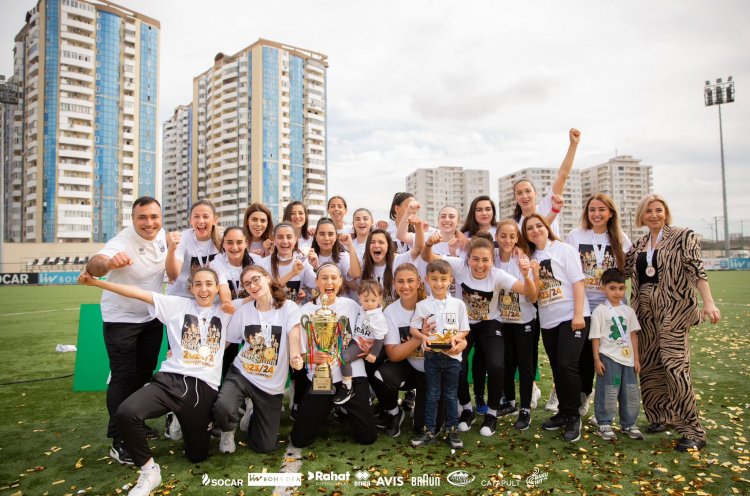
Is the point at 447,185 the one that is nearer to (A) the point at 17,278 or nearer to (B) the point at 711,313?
(A) the point at 17,278

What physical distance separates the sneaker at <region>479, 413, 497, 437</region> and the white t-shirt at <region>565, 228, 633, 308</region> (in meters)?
1.49

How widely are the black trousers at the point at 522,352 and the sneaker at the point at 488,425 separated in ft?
1.15

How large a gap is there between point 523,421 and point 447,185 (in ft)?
344

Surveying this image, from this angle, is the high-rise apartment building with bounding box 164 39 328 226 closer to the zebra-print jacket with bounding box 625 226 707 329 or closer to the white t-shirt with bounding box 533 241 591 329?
the white t-shirt with bounding box 533 241 591 329

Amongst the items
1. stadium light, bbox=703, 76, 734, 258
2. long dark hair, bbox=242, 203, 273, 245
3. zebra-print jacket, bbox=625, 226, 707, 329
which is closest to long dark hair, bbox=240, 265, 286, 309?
long dark hair, bbox=242, 203, 273, 245

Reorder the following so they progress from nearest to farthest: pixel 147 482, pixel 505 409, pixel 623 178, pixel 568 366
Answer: pixel 147 482
pixel 568 366
pixel 505 409
pixel 623 178

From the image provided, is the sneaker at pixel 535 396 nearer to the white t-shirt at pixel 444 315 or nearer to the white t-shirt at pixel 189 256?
the white t-shirt at pixel 444 315

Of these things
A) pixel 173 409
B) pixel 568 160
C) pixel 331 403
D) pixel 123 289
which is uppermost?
pixel 568 160

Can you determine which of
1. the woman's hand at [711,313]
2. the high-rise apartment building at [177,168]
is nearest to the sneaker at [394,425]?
the woman's hand at [711,313]

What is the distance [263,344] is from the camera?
156 inches

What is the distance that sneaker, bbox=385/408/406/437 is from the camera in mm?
4102

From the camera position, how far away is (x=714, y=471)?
3256 mm

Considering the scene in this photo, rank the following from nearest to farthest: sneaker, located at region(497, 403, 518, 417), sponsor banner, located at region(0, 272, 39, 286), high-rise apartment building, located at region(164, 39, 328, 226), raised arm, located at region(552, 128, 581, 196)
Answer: sneaker, located at region(497, 403, 518, 417) → raised arm, located at region(552, 128, 581, 196) → sponsor banner, located at region(0, 272, 39, 286) → high-rise apartment building, located at region(164, 39, 328, 226)

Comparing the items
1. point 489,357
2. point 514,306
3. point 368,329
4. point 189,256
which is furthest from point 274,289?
point 514,306
